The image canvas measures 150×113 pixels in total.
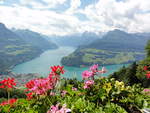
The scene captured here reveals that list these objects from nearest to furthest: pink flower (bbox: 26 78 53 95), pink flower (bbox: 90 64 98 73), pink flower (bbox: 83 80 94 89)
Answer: pink flower (bbox: 26 78 53 95), pink flower (bbox: 83 80 94 89), pink flower (bbox: 90 64 98 73)

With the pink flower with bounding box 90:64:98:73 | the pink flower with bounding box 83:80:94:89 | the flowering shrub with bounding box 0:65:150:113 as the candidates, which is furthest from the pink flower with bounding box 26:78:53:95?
the pink flower with bounding box 90:64:98:73

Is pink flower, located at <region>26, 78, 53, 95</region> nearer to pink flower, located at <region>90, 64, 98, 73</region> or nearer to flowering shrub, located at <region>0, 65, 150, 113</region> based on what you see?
flowering shrub, located at <region>0, 65, 150, 113</region>

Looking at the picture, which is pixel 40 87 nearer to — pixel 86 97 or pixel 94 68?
pixel 86 97

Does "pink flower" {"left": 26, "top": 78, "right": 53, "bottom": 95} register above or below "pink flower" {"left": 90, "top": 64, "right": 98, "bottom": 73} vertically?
below

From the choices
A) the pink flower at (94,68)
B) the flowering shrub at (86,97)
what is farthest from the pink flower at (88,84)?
the pink flower at (94,68)

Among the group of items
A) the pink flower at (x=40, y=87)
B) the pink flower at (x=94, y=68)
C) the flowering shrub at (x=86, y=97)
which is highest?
the pink flower at (x=94, y=68)

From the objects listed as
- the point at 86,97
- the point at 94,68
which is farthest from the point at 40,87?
the point at 94,68

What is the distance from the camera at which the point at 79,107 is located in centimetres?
369

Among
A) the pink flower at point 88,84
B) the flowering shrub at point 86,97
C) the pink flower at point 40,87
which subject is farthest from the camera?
the pink flower at point 88,84

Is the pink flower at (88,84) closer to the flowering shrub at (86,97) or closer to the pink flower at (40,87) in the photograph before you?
the flowering shrub at (86,97)

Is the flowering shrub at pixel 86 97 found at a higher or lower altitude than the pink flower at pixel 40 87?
lower

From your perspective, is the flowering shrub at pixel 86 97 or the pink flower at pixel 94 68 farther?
the pink flower at pixel 94 68

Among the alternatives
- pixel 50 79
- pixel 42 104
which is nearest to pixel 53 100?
pixel 42 104

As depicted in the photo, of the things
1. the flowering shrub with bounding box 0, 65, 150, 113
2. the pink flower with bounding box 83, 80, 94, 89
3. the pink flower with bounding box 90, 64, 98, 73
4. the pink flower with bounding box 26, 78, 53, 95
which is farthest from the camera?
the pink flower with bounding box 90, 64, 98, 73
